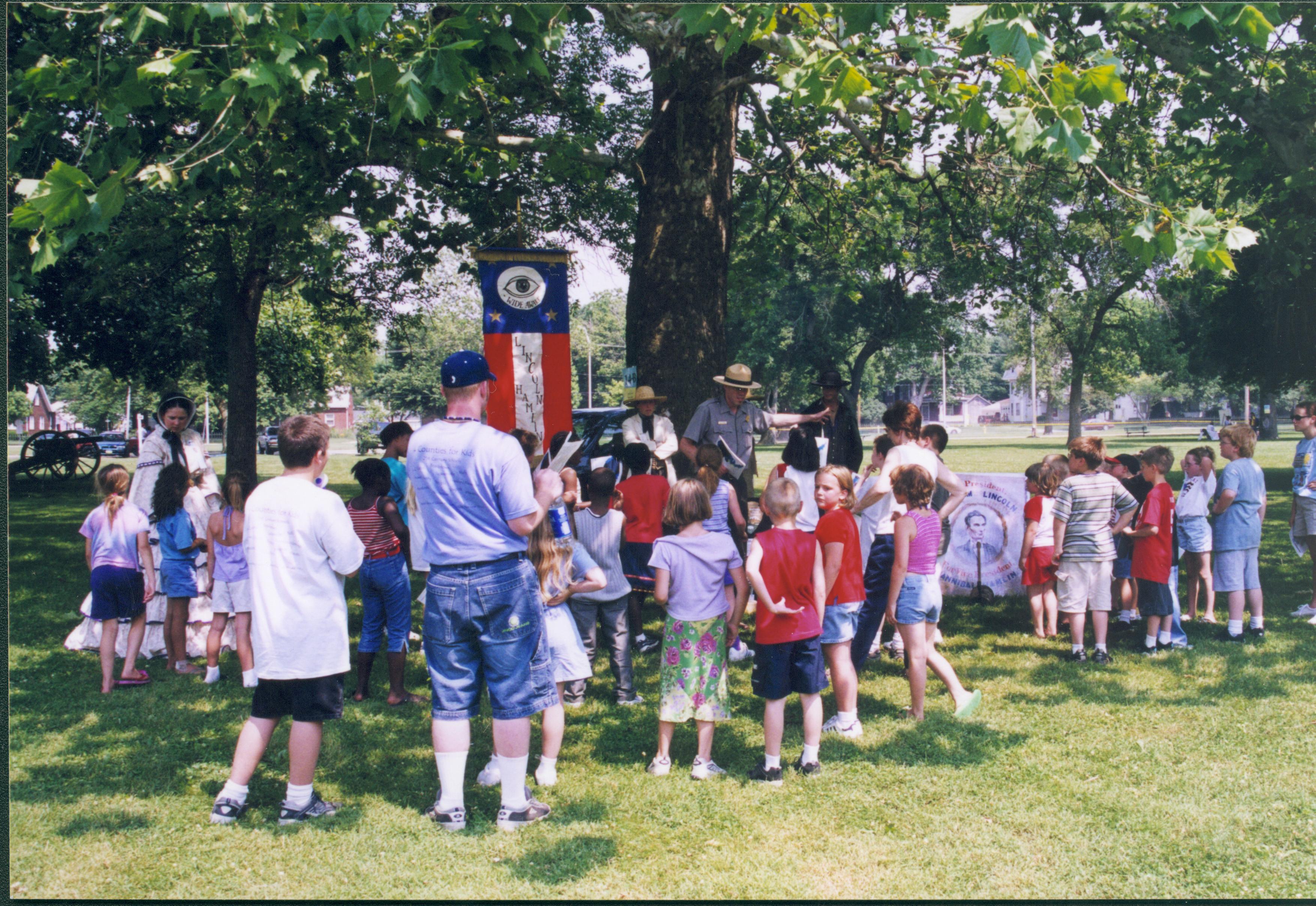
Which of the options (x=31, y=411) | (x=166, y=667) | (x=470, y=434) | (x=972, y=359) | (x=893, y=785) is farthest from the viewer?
(x=972, y=359)

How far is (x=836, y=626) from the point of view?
5328 mm

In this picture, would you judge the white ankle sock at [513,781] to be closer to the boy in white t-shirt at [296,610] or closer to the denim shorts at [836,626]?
the boy in white t-shirt at [296,610]

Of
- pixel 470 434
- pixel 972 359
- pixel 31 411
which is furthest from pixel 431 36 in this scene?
pixel 972 359

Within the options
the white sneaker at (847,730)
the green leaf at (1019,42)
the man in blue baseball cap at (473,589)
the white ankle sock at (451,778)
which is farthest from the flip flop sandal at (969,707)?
the green leaf at (1019,42)

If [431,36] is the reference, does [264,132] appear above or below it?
above

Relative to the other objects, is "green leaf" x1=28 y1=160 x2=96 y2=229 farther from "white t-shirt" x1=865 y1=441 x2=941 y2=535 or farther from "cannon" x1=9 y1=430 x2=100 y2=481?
"cannon" x1=9 y1=430 x2=100 y2=481

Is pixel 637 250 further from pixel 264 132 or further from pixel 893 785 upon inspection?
pixel 893 785

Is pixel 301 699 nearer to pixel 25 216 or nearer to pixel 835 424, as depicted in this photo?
pixel 25 216

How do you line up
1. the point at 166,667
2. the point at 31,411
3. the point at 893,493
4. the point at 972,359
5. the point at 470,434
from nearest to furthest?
1. the point at 470,434
2. the point at 893,493
3. the point at 166,667
4. the point at 31,411
5. the point at 972,359

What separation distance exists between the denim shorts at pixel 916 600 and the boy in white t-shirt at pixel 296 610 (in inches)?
126

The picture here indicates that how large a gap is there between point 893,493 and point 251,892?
401 centimetres

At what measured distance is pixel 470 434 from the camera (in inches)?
166

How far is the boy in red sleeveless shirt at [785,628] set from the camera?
15.8 ft

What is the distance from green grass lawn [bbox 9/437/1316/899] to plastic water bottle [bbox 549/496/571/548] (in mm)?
1193
